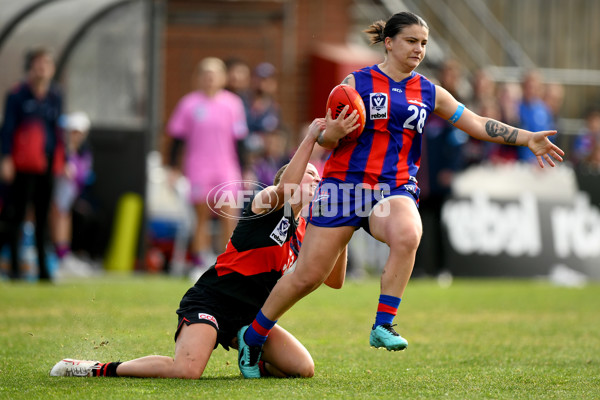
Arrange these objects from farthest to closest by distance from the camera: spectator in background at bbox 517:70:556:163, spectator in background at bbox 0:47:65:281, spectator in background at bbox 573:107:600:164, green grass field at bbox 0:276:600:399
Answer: spectator in background at bbox 573:107:600:164 → spectator in background at bbox 517:70:556:163 → spectator in background at bbox 0:47:65:281 → green grass field at bbox 0:276:600:399

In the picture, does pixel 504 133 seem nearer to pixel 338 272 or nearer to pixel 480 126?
pixel 480 126

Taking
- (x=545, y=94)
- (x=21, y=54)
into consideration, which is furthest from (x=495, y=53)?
(x=21, y=54)

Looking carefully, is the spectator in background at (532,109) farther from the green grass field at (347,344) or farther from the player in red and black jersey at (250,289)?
the player in red and black jersey at (250,289)

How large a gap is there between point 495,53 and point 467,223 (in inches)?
303

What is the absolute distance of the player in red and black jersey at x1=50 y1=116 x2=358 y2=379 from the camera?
515 centimetres

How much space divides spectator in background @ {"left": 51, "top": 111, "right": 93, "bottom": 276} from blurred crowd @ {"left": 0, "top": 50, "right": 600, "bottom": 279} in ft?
0.04

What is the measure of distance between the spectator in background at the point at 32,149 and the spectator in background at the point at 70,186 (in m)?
0.66

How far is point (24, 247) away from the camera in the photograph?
464 inches

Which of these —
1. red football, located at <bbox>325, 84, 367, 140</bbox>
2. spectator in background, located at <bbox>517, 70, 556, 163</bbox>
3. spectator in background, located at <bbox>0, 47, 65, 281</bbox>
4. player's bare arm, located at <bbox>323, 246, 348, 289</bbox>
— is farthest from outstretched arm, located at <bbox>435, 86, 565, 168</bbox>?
spectator in background, located at <bbox>517, 70, 556, 163</bbox>

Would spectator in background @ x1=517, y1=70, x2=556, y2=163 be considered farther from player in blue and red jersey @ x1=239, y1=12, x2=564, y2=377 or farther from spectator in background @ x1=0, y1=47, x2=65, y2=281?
player in blue and red jersey @ x1=239, y1=12, x2=564, y2=377

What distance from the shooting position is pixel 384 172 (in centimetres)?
Result: 532

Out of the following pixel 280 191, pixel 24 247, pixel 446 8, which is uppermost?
pixel 446 8

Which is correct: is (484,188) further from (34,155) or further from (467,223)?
(34,155)

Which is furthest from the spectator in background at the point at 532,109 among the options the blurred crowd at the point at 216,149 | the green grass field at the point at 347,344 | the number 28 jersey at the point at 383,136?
the number 28 jersey at the point at 383,136
